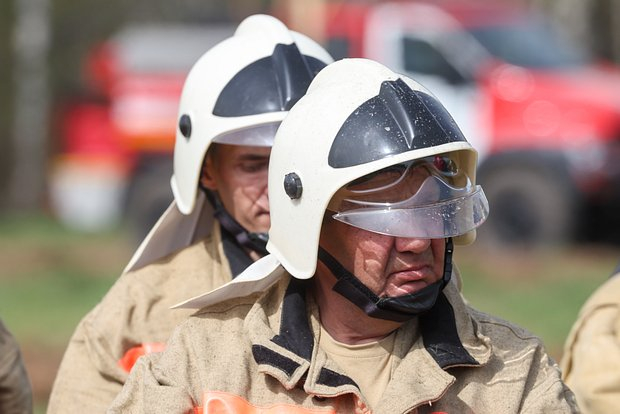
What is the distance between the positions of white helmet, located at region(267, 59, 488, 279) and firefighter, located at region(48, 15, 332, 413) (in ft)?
3.23

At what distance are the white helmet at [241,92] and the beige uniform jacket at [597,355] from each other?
125cm

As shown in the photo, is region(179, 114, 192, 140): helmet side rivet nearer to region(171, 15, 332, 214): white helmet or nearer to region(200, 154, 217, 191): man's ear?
region(171, 15, 332, 214): white helmet

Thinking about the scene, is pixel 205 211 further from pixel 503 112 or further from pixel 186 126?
pixel 503 112

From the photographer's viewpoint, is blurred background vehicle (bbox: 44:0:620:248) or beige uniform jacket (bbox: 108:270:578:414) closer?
beige uniform jacket (bbox: 108:270:578:414)

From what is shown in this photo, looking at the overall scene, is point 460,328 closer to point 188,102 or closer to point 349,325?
point 349,325

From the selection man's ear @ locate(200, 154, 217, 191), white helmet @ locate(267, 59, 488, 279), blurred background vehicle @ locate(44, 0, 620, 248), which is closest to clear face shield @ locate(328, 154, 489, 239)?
white helmet @ locate(267, 59, 488, 279)

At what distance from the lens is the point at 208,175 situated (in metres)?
5.12

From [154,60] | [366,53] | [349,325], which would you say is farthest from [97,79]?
[349,325]

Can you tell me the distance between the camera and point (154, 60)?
1612 centimetres

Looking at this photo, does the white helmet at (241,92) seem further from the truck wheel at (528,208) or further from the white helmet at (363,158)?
the truck wheel at (528,208)

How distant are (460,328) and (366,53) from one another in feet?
35.3

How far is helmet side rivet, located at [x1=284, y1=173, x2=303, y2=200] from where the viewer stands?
3.77 metres

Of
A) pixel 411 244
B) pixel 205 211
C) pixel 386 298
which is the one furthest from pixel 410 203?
pixel 205 211

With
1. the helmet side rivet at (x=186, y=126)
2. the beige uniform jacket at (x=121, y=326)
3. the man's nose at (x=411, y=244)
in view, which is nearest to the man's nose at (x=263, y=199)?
the beige uniform jacket at (x=121, y=326)
